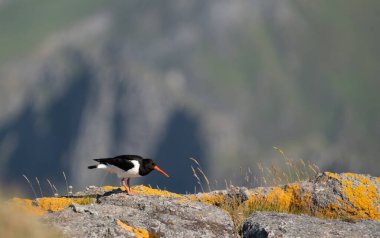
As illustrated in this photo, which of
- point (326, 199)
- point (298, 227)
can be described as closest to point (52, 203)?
A: point (298, 227)

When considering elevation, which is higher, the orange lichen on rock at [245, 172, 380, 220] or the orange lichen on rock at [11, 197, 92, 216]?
the orange lichen on rock at [245, 172, 380, 220]

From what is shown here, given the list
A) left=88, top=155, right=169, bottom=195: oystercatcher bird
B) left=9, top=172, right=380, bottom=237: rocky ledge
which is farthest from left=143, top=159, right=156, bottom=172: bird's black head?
left=9, top=172, right=380, bottom=237: rocky ledge

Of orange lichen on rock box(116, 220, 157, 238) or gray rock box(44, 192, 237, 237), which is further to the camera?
orange lichen on rock box(116, 220, 157, 238)

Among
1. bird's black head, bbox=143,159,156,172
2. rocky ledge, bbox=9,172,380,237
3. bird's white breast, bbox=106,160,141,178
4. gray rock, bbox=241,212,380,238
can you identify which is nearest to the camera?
rocky ledge, bbox=9,172,380,237

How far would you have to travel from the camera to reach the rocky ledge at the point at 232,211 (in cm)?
1020

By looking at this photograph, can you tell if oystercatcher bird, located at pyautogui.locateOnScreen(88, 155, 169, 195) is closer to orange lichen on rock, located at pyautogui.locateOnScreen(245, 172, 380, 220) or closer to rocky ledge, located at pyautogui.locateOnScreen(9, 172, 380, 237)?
rocky ledge, located at pyautogui.locateOnScreen(9, 172, 380, 237)

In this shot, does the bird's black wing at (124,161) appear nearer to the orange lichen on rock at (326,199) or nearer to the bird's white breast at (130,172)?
the bird's white breast at (130,172)

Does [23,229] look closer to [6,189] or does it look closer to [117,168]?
[6,189]

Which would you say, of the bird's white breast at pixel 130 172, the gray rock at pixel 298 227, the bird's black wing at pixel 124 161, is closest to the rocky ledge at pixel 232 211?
the gray rock at pixel 298 227

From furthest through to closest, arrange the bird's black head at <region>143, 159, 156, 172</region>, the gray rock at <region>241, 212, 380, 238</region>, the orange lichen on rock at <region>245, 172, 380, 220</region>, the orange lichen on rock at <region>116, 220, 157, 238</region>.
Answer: the bird's black head at <region>143, 159, 156, 172</region> → the orange lichen on rock at <region>245, 172, 380, 220</region> → the gray rock at <region>241, 212, 380, 238</region> → the orange lichen on rock at <region>116, 220, 157, 238</region>

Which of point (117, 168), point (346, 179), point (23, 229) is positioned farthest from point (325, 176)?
point (23, 229)

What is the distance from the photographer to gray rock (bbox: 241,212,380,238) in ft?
35.1

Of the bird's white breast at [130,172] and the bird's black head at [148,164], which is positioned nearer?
the bird's white breast at [130,172]

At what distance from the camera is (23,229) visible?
7578mm
